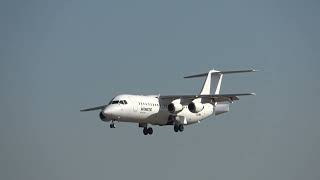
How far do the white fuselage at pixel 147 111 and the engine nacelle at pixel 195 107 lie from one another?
50cm

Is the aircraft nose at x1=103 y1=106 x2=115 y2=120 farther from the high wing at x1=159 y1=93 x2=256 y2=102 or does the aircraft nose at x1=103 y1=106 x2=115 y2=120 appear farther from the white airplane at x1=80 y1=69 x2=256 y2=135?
the high wing at x1=159 y1=93 x2=256 y2=102

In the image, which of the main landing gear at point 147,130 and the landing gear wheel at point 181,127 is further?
the main landing gear at point 147,130

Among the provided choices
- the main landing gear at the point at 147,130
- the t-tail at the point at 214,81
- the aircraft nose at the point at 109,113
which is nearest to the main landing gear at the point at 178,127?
the main landing gear at the point at 147,130

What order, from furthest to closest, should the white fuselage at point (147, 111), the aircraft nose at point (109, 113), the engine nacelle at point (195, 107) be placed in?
1. the engine nacelle at point (195, 107)
2. the white fuselage at point (147, 111)
3. the aircraft nose at point (109, 113)

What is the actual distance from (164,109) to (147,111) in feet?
5.62

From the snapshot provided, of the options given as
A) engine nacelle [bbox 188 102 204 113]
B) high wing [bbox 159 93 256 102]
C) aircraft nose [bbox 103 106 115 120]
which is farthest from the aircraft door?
engine nacelle [bbox 188 102 204 113]

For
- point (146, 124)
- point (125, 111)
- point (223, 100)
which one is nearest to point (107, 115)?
point (125, 111)

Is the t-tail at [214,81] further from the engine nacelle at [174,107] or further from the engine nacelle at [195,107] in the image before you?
the engine nacelle at [174,107]

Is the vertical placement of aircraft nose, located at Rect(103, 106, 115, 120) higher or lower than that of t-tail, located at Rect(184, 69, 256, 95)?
lower

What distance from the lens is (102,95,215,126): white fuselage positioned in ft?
182

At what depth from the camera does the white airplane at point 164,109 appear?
55625mm

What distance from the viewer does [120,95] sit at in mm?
56656

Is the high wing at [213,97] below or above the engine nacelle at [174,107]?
above

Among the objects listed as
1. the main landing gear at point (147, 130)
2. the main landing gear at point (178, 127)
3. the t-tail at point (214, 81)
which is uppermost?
the t-tail at point (214, 81)
